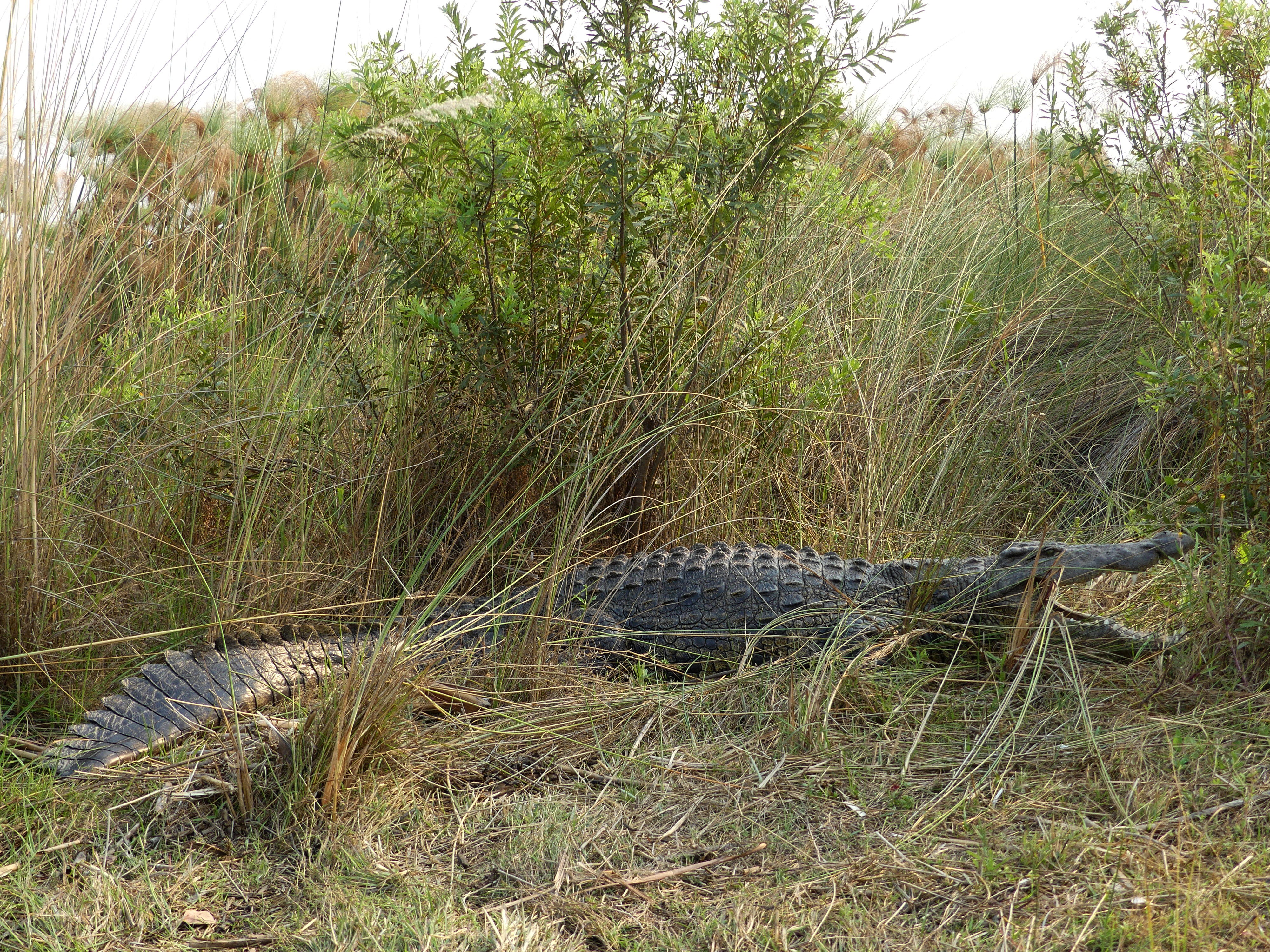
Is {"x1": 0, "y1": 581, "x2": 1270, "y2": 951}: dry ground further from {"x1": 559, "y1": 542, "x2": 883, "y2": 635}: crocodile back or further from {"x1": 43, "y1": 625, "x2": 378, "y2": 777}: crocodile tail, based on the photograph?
{"x1": 559, "y1": 542, "x2": 883, "y2": 635}: crocodile back

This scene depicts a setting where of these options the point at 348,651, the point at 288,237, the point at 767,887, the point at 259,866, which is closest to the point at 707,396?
the point at 348,651

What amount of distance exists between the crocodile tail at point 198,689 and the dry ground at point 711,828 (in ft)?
0.22

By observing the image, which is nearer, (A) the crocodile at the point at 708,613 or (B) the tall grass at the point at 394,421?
(A) the crocodile at the point at 708,613

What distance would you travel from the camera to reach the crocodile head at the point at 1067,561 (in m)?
2.39

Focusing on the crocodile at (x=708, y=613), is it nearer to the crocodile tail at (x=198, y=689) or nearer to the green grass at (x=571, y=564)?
the crocodile tail at (x=198, y=689)

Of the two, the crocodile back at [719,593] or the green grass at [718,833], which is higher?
the crocodile back at [719,593]

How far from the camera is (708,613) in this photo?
8.36 feet

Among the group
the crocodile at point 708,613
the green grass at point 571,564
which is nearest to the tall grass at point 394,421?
the green grass at point 571,564

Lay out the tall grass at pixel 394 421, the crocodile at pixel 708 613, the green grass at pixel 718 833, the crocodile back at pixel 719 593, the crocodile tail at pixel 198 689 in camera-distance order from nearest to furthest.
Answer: the green grass at pixel 718 833 → the crocodile tail at pixel 198 689 → the crocodile at pixel 708 613 → the tall grass at pixel 394 421 → the crocodile back at pixel 719 593

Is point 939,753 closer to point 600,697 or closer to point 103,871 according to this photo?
point 600,697

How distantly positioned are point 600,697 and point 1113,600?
4.93ft

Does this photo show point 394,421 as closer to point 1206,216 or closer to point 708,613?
point 708,613

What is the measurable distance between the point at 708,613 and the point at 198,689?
1222 millimetres

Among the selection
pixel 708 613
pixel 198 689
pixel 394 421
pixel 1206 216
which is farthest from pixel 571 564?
pixel 1206 216
